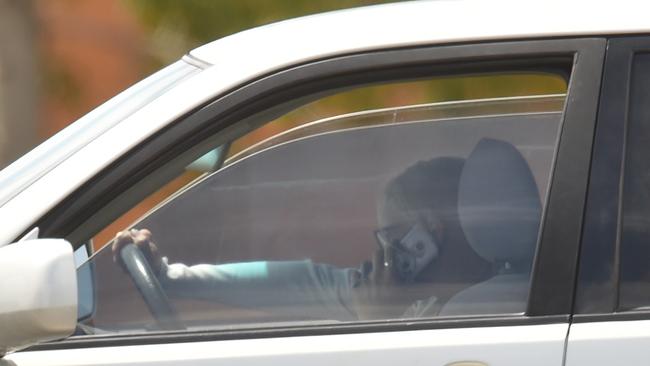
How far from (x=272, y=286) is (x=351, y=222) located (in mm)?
199

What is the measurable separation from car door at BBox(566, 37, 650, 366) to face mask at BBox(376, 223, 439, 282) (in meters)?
0.30

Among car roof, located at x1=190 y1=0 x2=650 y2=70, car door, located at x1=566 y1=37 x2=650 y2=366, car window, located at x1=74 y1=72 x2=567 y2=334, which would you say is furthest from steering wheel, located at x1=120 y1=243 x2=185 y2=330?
car door, located at x1=566 y1=37 x2=650 y2=366

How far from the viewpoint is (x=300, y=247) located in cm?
238

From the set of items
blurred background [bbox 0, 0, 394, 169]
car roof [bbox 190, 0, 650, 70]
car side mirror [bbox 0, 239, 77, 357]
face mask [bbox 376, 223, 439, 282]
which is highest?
blurred background [bbox 0, 0, 394, 169]

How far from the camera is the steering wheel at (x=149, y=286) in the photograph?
232 cm

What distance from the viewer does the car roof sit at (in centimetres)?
232

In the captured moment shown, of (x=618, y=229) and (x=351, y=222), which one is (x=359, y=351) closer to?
(x=351, y=222)

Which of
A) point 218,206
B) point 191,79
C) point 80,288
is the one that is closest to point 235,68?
point 191,79

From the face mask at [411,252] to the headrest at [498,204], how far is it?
75mm

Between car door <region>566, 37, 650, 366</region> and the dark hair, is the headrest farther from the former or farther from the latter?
car door <region>566, 37, 650, 366</region>

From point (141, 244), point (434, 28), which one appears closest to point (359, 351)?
point (141, 244)

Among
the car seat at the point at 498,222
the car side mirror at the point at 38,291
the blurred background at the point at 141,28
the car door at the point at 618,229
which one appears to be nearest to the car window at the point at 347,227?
the car seat at the point at 498,222

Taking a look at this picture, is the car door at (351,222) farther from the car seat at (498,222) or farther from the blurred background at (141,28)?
the blurred background at (141,28)

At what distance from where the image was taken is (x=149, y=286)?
235 centimetres
